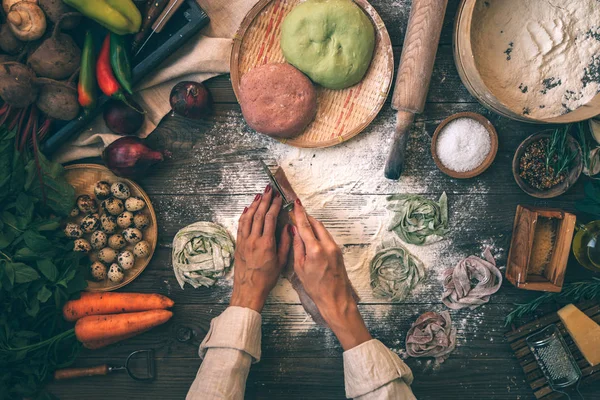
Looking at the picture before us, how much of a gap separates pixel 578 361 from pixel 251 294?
137 cm

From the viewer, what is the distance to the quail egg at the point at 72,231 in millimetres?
1753

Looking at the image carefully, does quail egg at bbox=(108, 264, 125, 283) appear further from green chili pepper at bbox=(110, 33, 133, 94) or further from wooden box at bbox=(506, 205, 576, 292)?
wooden box at bbox=(506, 205, 576, 292)

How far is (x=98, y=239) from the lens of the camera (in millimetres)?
1758

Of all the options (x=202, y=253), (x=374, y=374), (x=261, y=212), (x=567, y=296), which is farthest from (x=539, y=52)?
(x=202, y=253)

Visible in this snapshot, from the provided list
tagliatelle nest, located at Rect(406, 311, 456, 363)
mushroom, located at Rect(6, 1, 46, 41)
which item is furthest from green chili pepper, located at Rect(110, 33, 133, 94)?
tagliatelle nest, located at Rect(406, 311, 456, 363)

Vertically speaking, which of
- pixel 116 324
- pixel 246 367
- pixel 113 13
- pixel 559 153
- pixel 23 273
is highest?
pixel 113 13

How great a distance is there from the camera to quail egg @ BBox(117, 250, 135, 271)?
69.1 inches

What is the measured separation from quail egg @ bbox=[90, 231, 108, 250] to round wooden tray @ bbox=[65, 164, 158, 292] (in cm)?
10

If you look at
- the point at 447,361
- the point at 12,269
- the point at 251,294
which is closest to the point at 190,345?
the point at 251,294

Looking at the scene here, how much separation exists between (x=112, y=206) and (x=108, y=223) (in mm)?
79

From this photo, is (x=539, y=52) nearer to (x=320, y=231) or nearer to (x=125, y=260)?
(x=320, y=231)

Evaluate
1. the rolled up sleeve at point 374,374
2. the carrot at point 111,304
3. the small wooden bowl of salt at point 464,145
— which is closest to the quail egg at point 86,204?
the carrot at point 111,304

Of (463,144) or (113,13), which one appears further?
(463,144)

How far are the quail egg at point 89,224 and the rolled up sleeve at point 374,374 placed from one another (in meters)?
1.16
